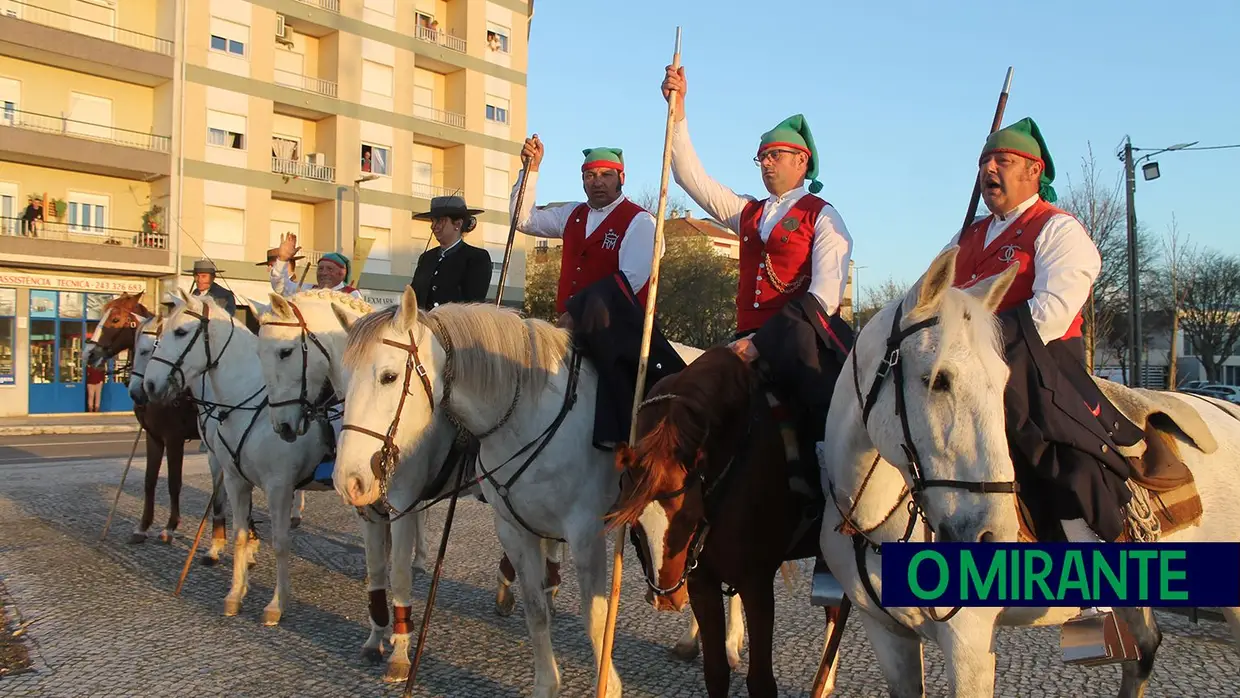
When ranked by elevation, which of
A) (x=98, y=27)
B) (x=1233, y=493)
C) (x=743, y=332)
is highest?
(x=98, y=27)

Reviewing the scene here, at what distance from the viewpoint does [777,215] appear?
443 cm

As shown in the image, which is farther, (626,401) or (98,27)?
(98,27)

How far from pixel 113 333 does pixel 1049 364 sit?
398 inches

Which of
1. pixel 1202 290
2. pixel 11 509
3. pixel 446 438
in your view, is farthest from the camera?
pixel 1202 290

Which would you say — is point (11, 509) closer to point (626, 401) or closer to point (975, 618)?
point (626, 401)

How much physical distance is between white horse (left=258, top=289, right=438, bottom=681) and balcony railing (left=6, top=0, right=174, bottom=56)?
2393 centimetres

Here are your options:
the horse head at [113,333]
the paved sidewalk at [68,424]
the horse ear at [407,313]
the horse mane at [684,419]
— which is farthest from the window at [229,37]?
the horse mane at [684,419]

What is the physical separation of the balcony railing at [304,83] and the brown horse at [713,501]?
28.9m

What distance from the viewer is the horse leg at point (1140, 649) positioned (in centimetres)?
418

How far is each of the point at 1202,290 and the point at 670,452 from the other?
160ft

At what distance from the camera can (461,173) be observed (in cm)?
3309

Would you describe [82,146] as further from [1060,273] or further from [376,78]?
[1060,273]

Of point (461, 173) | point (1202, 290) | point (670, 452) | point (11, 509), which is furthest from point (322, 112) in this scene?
point (1202, 290)

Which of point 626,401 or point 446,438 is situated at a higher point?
point 626,401
